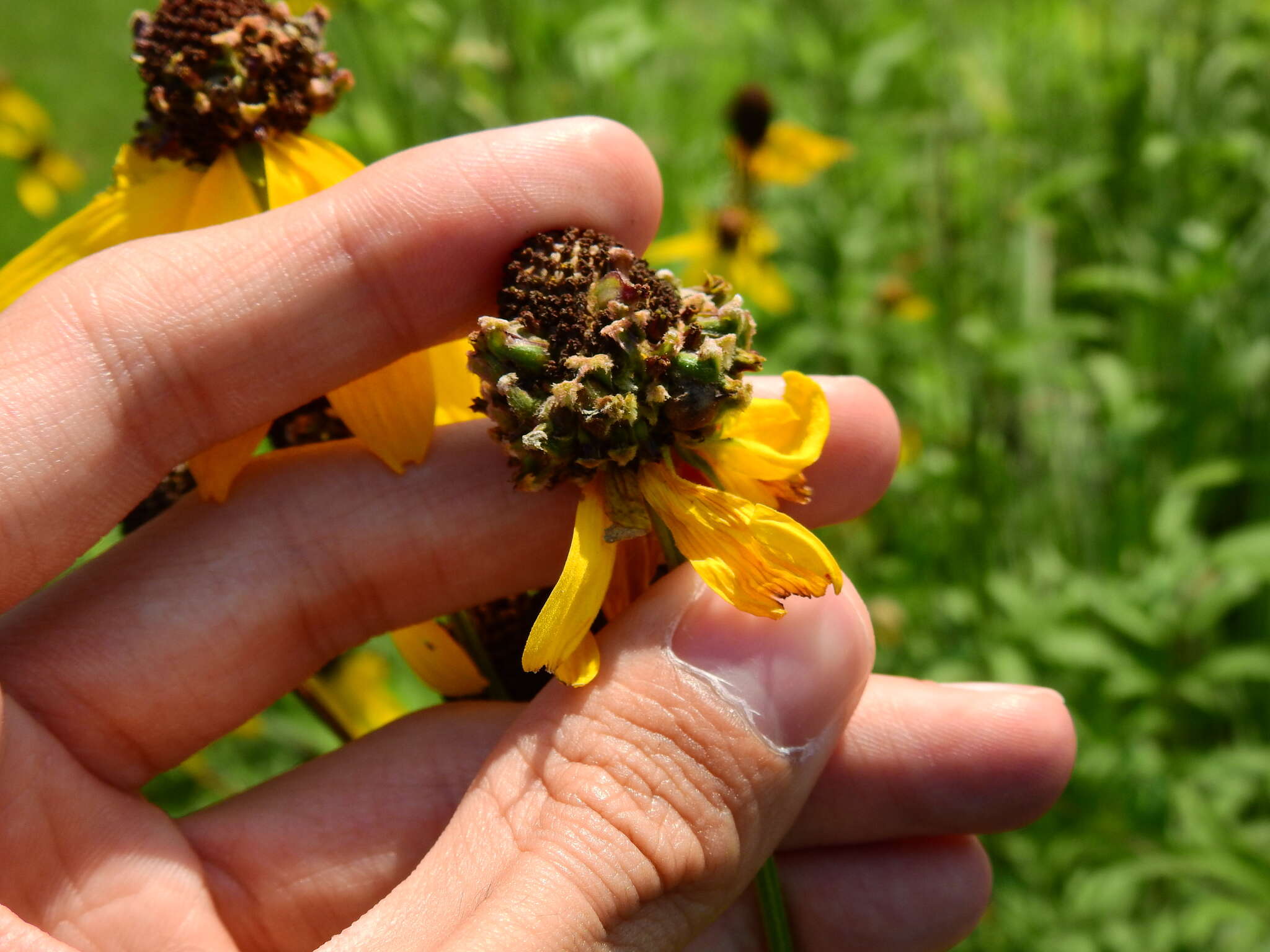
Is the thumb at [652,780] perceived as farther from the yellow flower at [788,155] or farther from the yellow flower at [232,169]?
the yellow flower at [788,155]

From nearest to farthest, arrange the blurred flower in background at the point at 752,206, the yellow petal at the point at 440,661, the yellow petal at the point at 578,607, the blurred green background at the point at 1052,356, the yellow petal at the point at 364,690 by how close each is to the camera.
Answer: the yellow petal at the point at 578,607 < the yellow petal at the point at 440,661 < the blurred green background at the point at 1052,356 < the yellow petal at the point at 364,690 < the blurred flower in background at the point at 752,206

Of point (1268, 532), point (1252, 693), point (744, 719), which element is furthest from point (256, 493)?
point (1252, 693)

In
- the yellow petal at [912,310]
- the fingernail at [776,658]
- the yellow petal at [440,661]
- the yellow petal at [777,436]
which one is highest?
the yellow petal at [777,436]

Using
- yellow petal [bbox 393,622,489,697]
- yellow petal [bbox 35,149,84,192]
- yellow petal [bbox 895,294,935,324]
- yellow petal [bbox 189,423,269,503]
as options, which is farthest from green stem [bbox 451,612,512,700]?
yellow petal [bbox 35,149,84,192]

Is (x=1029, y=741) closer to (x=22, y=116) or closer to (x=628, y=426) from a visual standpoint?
(x=628, y=426)

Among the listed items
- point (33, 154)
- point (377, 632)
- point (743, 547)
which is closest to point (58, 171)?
point (33, 154)

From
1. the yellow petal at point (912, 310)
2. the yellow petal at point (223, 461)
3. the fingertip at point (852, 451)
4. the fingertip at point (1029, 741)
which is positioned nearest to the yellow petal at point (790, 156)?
the yellow petal at point (912, 310)

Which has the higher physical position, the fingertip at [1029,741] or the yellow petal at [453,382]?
the yellow petal at [453,382]
